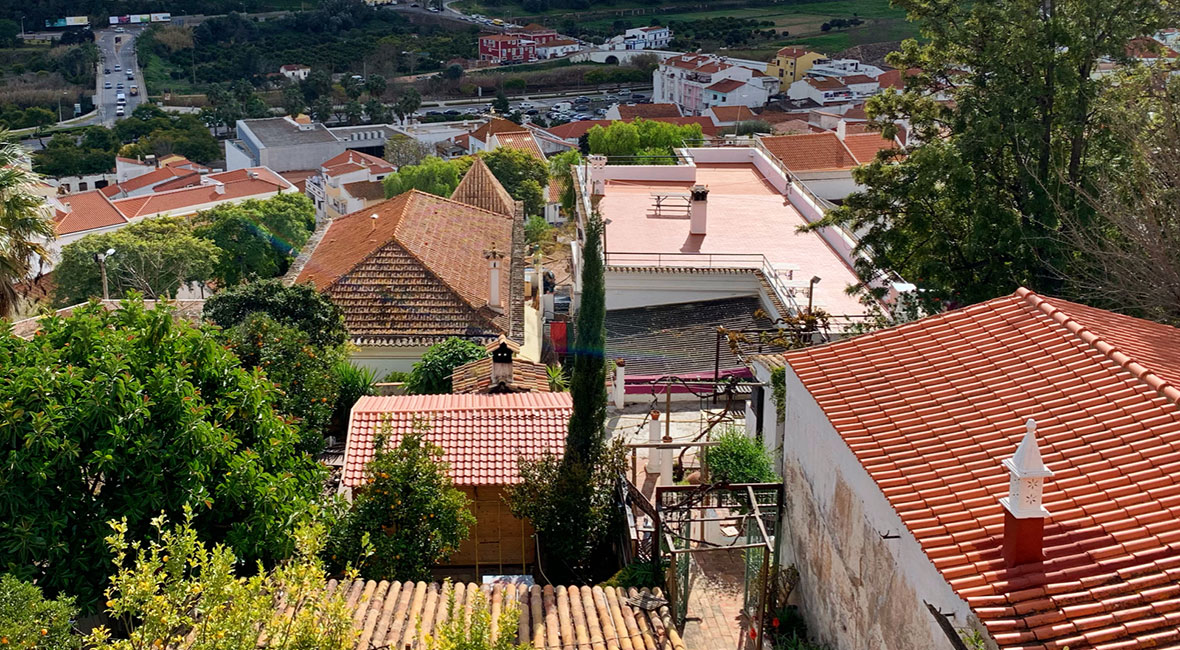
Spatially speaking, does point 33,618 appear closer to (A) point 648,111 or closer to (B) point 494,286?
(B) point 494,286

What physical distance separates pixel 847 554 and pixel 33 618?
23.3ft

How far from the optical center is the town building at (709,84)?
105m

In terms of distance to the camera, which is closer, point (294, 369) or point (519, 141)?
point (294, 369)

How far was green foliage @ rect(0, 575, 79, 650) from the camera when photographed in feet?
28.2

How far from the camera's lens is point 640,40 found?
463 ft

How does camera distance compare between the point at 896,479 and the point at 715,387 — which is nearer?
the point at 896,479

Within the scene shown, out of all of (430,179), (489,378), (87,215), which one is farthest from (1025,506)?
(87,215)

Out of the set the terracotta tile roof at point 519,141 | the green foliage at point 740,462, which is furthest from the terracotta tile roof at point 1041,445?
the terracotta tile roof at point 519,141

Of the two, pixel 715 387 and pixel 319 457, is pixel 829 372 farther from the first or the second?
pixel 319 457

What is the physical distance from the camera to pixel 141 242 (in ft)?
133

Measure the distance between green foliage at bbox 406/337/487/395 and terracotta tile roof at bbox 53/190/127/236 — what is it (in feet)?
140

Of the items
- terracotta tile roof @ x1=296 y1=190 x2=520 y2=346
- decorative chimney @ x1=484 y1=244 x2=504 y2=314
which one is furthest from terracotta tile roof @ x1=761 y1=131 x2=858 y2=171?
decorative chimney @ x1=484 y1=244 x2=504 y2=314

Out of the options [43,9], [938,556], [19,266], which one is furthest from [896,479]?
[43,9]

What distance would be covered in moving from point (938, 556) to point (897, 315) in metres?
10.6
